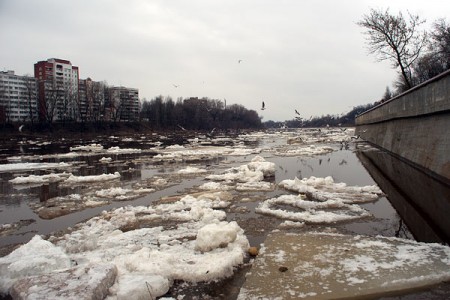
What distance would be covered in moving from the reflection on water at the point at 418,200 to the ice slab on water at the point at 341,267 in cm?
127

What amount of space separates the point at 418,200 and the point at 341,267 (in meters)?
5.27

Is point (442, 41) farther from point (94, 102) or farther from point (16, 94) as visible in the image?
point (16, 94)

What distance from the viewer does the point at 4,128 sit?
5909 cm

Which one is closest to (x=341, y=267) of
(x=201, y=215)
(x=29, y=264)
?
(x=201, y=215)

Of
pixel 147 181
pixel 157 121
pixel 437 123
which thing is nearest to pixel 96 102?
pixel 157 121

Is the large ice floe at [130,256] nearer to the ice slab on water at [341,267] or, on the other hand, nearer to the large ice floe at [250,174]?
the ice slab on water at [341,267]

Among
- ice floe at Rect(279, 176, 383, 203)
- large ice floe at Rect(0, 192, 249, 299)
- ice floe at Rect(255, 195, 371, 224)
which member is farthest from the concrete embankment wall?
large ice floe at Rect(0, 192, 249, 299)

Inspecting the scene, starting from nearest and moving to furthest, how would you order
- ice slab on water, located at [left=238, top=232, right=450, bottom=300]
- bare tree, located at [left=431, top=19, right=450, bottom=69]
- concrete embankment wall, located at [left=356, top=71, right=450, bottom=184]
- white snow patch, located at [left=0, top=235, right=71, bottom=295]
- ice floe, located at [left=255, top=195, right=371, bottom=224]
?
ice slab on water, located at [left=238, top=232, right=450, bottom=300] < white snow patch, located at [left=0, top=235, right=71, bottom=295] < ice floe, located at [left=255, top=195, right=371, bottom=224] < concrete embankment wall, located at [left=356, top=71, right=450, bottom=184] < bare tree, located at [left=431, top=19, right=450, bottom=69]

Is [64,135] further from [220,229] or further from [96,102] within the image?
[220,229]

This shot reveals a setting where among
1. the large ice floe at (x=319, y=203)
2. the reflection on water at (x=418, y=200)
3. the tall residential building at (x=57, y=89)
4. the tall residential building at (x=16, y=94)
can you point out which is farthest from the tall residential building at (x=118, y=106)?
the large ice floe at (x=319, y=203)

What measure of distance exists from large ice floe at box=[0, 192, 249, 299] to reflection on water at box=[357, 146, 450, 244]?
128 inches

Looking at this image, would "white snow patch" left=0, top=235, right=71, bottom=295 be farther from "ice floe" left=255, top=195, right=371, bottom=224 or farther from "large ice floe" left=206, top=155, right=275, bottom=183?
"large ice floe" left=206, top=155, right=275, bottom=183

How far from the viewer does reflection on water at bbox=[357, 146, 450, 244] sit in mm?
5918

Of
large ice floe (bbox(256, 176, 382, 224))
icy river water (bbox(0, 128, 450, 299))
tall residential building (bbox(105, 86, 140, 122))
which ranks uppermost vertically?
tall residential building (bbox(105, 86, 140, 122))
